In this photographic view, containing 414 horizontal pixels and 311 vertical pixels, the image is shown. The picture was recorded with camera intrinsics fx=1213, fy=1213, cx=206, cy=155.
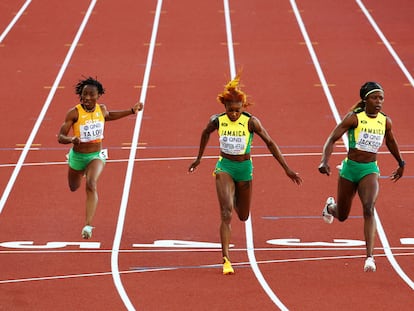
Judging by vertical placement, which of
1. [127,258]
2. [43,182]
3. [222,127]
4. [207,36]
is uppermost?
[222,127]

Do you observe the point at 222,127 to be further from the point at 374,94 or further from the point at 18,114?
the point at 18,114

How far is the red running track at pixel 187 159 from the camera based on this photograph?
12.0 meters

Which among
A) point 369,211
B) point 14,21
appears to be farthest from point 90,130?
point 14,21

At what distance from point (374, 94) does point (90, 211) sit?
10.9 ft

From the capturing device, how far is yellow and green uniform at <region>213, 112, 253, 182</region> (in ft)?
40.2

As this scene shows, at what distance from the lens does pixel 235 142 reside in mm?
12312

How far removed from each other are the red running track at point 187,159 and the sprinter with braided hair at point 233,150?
69cm

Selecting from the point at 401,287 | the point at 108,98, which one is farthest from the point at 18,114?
the point at 401,287

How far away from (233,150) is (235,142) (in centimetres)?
10

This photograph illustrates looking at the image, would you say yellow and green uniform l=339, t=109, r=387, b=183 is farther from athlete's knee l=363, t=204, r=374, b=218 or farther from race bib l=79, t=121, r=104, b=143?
race bib l=79, t=121, r=104, b=143

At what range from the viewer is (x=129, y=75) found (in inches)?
913

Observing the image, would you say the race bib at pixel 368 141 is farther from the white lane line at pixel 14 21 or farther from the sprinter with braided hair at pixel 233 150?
the white lane line at pixel 14 21

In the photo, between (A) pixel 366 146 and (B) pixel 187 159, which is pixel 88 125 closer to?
(A) pixel 366 146

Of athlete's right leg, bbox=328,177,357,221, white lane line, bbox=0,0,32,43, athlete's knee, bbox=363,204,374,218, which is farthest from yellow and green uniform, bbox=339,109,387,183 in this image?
white lane line, bbox=0,0,32,43
